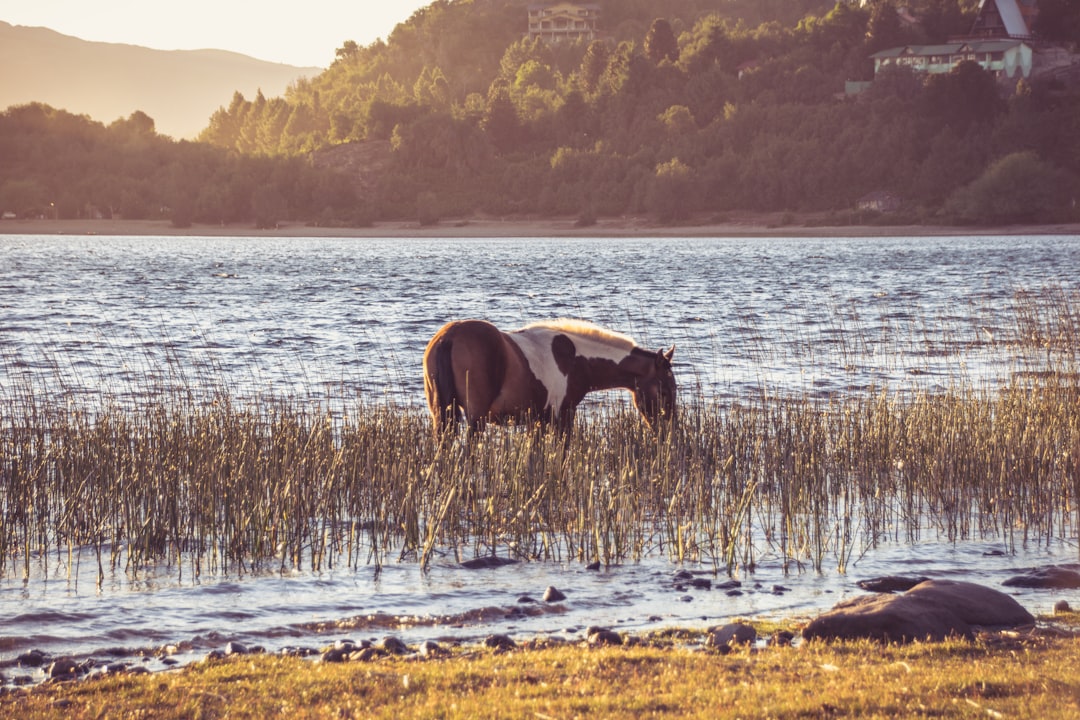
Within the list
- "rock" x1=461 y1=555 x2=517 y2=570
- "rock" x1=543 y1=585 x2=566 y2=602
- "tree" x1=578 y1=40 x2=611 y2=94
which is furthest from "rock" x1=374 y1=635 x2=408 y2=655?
"tree" x1=578 y1=40 x2=611 y2=94

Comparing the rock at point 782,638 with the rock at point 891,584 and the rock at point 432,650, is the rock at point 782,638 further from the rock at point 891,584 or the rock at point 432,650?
the rock at point 432,650

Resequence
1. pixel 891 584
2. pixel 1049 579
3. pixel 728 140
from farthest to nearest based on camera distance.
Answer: pixel 728 140 < pixel 1049 579 < pixel 891 584

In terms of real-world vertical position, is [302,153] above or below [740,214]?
above

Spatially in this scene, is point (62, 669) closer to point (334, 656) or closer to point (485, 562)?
point (334, 656)

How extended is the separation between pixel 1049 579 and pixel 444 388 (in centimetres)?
623

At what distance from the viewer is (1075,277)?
55531 mm

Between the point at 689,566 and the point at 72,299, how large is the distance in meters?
47.3

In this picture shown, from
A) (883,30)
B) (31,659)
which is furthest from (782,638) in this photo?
(883,30)

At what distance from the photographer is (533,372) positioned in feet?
42.9

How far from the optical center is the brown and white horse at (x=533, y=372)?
41.3 ft

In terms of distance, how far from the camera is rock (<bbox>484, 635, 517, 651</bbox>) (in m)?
7.75

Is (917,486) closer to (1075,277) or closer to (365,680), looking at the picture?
(365,680)

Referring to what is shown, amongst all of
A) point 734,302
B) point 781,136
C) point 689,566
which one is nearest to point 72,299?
point 734,302

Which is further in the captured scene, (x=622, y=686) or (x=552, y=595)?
(x=552, y=595)
